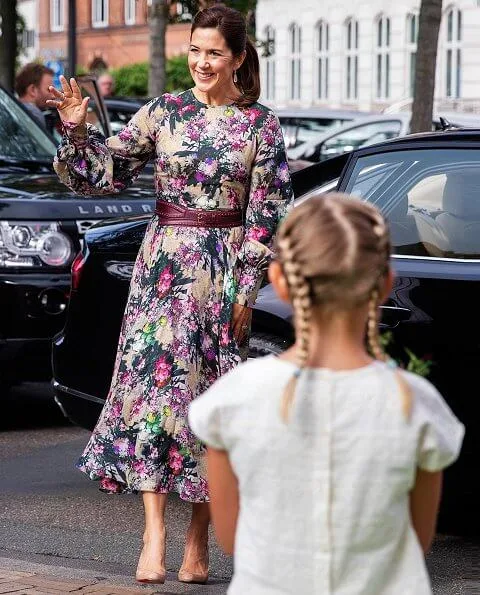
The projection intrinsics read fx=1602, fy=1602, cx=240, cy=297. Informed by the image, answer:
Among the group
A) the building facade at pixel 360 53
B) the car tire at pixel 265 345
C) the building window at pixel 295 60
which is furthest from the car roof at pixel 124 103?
the building window at pixel 295 60

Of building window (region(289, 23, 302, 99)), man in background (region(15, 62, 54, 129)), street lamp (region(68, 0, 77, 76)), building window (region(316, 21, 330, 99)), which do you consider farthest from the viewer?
building window (region(289, 23, 302, 99))

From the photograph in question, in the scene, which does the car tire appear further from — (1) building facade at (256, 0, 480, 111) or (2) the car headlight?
(1) building facade at (256, 0, 480, 111)

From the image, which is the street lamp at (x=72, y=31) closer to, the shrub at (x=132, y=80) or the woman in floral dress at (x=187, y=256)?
the woman in floral dress at (x=187, y=256)

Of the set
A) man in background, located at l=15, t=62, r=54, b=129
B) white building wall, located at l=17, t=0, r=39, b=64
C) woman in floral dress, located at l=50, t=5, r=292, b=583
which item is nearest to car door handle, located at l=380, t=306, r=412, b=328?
woman in floral dress, located at l=50, t=5, r=292, b=583

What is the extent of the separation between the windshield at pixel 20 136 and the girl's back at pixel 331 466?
21.3 ft

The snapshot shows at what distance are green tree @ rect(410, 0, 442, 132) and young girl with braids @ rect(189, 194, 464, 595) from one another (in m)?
10.5

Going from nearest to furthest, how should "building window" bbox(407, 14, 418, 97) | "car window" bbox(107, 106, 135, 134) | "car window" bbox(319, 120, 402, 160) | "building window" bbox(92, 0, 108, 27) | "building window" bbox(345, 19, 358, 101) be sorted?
"car window" bbox(107, 106, 135, 134), "car window" bbox(319, 120, 402, 160), "building window" bbox(407, 14, 418, 97), "building window" bbox(345, 19, 358, 101), "building window" bbox(92, 0, 108, 27)

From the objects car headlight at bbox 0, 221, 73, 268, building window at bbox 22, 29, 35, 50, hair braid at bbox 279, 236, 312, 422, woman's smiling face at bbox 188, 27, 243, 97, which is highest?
woman's smiling face at bbox 188, 27, 243, 97

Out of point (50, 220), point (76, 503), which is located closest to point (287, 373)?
point (76, 503)

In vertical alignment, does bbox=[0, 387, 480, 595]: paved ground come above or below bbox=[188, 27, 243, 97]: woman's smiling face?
below

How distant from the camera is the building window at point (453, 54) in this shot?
151 feet

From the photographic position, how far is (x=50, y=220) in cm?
781

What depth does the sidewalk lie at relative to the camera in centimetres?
477

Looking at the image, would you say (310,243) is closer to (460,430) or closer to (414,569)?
(460,430)
